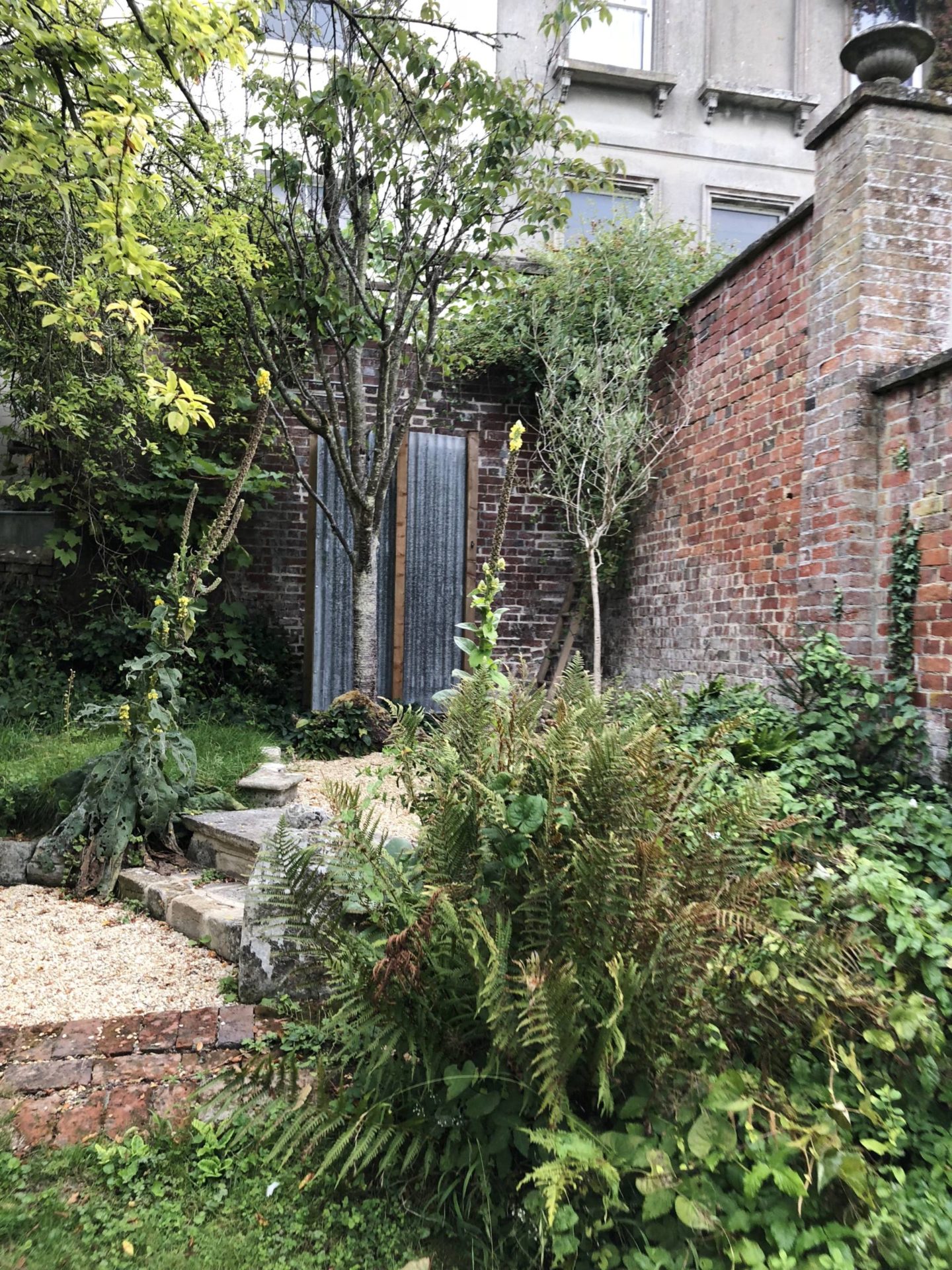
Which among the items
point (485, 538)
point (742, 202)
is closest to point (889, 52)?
point (485, 538)

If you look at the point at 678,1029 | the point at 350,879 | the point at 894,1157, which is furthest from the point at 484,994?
the point at 894,1157

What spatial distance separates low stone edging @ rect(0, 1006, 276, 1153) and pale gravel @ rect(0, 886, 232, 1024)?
0.42 feet

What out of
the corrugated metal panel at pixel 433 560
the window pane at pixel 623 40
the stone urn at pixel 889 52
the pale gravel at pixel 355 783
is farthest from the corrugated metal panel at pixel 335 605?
the window pane at pixel 623 40

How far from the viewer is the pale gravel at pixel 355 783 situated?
163 inches

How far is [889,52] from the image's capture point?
3832 millimetres

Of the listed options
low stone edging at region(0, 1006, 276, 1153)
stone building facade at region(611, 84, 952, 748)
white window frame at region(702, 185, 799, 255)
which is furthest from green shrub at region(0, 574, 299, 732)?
white window frame at region(702, 185, 799, 255)

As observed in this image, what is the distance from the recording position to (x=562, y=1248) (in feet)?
4.81

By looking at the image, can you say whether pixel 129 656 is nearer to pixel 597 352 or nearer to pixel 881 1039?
pixel 597 352

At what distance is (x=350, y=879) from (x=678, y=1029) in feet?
2.82

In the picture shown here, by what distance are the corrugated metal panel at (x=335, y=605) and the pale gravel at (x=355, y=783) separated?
3.44 feet

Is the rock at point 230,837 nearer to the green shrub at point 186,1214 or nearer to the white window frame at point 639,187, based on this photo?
the green shrub at point 186,1214

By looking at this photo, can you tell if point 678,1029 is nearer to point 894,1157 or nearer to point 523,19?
point 894,1157

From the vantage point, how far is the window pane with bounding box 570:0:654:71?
9531mm

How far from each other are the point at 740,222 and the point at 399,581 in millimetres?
7131
